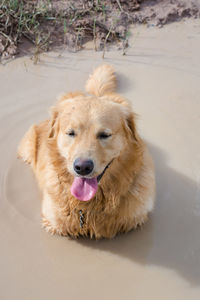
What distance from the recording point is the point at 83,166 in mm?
2600

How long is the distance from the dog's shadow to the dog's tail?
50.8 inches

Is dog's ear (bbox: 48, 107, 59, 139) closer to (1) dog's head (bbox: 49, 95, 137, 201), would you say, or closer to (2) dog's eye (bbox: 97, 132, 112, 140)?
(1) dog's head (bbox: 49, 95, 137, 201)

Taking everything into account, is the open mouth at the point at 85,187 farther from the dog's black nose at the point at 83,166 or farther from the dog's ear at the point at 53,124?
the dog's ear at the point at 53,124

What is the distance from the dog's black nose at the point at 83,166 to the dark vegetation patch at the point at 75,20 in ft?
10.7

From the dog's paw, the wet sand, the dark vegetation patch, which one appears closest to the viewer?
the wet sand

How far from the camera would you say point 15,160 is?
4109 millimetres

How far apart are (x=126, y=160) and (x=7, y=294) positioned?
1444mm

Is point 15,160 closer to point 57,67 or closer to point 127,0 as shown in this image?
point 57,67

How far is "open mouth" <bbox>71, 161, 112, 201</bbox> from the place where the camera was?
2.80m

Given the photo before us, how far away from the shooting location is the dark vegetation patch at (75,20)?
5676 millimetres

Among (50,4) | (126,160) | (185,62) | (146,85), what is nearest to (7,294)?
(126,160)

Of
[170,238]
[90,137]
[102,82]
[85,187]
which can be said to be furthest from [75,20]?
[170,238]

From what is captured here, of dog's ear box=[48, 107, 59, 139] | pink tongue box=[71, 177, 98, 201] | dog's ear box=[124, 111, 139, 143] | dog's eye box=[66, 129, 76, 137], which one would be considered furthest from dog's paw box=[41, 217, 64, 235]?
dog's ear box=[124, 111, 139, 143]

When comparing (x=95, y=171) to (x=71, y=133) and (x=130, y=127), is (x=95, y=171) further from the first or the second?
(x=130, y=127)
